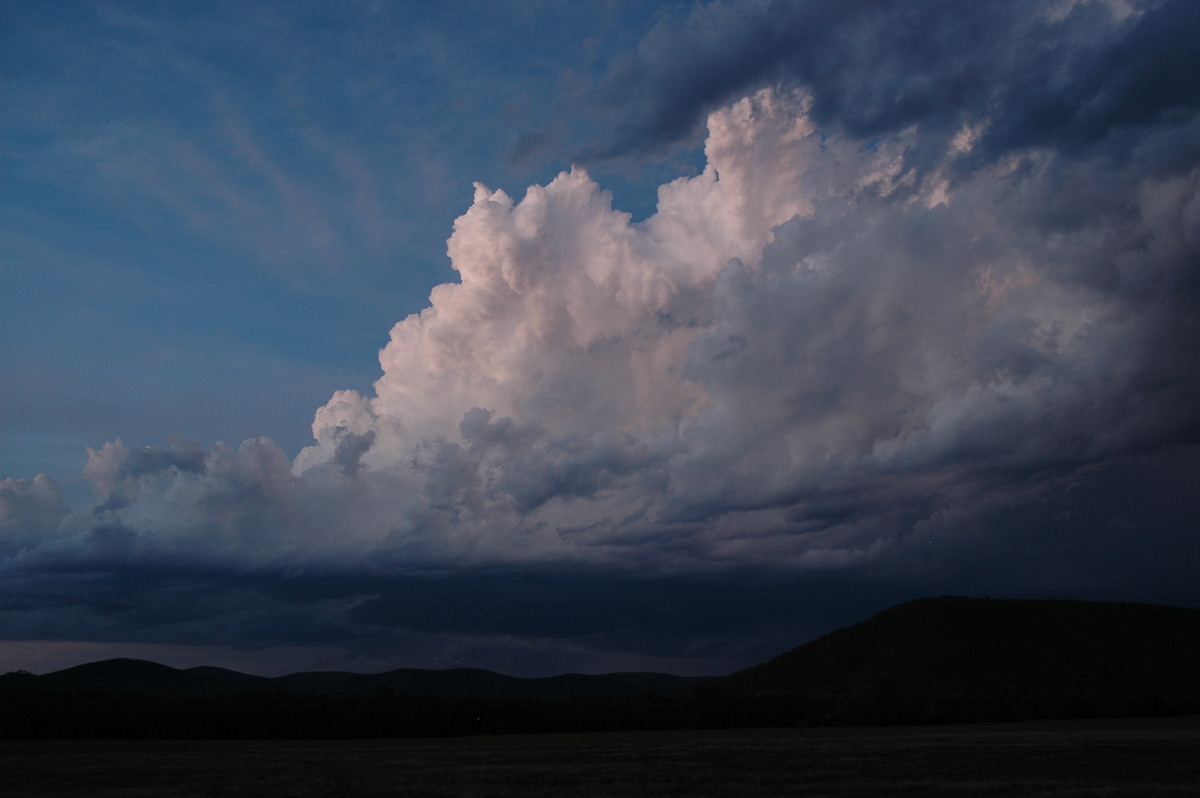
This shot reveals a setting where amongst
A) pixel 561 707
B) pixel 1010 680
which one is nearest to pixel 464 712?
pixel 561 707

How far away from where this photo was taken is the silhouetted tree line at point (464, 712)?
11600 cm

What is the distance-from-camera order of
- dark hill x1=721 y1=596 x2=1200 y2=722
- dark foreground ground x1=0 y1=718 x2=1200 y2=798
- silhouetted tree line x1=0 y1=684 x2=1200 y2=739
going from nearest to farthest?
dark foreground ground x1=0 y1=718 x2=1200 y2=798, silhouetted tree line x1=0 y1=684 x2=1200 y2=739, dark hill x1=721 y1=596 x2=1200 y2=722

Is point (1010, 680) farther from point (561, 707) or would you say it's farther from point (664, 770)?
point (664, 770)

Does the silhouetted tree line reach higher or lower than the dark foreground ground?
higher

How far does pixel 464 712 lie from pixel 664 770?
3205 inches

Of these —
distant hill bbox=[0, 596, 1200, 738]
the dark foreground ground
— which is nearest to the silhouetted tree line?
distant hill bbox=[0, 596, 1200, 738]

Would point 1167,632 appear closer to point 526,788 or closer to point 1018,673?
point 1018,673

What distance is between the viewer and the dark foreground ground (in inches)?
1651

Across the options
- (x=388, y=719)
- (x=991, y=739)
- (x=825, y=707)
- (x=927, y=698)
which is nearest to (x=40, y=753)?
(x=388, y=719)

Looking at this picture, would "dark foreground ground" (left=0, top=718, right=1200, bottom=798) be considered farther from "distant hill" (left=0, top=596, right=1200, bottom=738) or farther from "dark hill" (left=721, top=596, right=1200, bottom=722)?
"dark hill" (left=721, top=596, right=1200, bottom=722)

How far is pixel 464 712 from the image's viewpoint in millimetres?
128250

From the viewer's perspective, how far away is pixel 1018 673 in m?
178

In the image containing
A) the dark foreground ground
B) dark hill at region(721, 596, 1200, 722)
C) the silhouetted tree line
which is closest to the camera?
the dark foreground ground

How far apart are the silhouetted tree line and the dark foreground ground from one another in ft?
127
